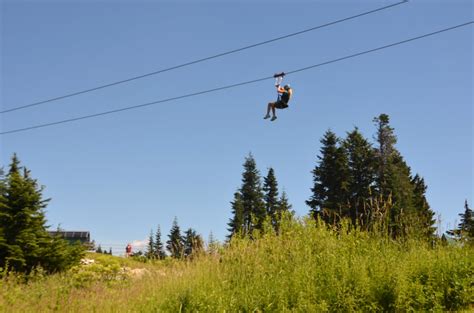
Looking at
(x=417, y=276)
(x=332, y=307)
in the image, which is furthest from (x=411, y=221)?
(x=332, y=307)

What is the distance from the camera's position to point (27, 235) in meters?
18.6

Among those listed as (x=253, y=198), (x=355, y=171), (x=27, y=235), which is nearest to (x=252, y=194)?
(x=253, y=198)

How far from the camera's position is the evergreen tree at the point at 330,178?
4338 cm

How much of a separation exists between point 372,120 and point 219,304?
1604 inches

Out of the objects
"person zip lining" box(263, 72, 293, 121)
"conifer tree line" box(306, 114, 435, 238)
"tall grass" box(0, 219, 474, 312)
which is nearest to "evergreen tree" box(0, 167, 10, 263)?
"tall grass" box(0, 219, 474, 312)

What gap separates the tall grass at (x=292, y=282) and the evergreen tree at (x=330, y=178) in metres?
33.0

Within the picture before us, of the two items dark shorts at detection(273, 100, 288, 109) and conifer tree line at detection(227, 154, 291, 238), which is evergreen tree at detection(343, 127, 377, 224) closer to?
conifer tree line at detection(227, 154, 291, 238)

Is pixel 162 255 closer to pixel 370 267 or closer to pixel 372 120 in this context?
pixel 370 267

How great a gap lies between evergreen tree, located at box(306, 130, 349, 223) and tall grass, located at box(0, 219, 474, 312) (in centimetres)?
3299

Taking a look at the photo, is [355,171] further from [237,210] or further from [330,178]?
[237,210]

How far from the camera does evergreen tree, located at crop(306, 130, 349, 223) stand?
1708 inches

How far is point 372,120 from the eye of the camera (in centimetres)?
4584

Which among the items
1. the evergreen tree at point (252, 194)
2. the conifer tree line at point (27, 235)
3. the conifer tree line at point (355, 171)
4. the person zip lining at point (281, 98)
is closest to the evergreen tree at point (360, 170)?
the conifer tree line at point (355, 171)

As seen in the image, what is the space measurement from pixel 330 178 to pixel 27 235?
3079 cm
